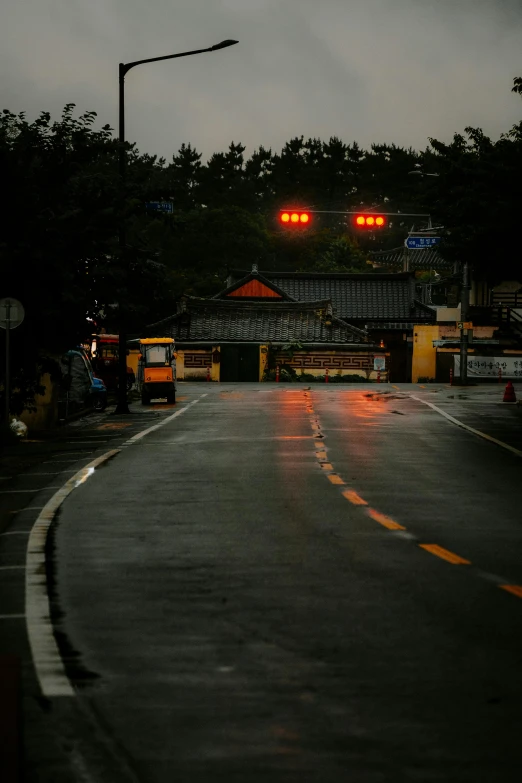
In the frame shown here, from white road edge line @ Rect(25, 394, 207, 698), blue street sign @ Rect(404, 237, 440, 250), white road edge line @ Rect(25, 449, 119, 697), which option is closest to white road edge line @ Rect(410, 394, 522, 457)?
blue street sign @ Rect(404, 237, 440, 250)

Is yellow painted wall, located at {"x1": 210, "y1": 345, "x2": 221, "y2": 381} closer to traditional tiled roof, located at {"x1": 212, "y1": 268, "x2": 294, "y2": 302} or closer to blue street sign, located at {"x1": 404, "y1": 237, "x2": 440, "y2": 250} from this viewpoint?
traditional tiled roof, located at {"x1": 212, "y1": 268, "x2": 294, "y2": 302}

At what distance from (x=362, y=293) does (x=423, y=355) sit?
1377 cm

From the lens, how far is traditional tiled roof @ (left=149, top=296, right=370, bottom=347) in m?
86.7

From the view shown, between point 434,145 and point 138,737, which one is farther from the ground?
point 434,145

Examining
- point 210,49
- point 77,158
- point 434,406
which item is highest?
point 210,49

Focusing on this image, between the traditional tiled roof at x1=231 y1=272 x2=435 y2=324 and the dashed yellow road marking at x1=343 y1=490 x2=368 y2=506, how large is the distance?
7826cm

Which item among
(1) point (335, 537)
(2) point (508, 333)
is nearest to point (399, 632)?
(1) point (335, 537)

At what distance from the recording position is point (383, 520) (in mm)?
13445

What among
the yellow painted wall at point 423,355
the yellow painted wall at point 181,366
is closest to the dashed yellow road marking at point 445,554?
the yellow painted wall at point 181,366

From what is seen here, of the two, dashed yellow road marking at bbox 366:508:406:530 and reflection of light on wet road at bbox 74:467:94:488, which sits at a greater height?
dashed yellow road marking at bbox 366:508:406:530

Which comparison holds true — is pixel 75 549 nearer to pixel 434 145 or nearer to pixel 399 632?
pixel 399 632

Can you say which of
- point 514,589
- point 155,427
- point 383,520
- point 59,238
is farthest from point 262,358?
point 514,589

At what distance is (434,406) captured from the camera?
40.9m

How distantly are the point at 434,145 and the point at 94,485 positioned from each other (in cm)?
2942
